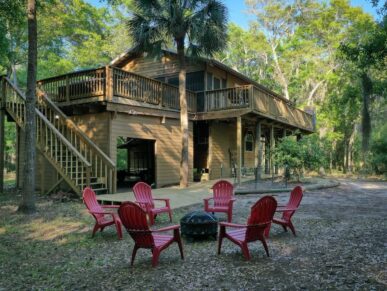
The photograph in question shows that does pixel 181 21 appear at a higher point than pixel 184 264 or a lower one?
higher

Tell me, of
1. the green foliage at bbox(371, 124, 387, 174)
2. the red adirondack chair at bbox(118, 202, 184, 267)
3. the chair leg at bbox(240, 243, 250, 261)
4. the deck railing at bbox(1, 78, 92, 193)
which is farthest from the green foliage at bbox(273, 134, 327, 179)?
the red adirondack chair at bbox(118, 202, 184, 267)

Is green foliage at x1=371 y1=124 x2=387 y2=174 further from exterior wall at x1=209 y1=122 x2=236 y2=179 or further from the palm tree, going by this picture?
the palm tree

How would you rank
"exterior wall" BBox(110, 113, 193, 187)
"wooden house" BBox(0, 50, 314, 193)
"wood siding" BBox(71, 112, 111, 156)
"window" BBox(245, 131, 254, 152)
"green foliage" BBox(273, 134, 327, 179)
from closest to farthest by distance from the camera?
"wooden house" BBox(0, 50, 314, 193)
"wood siding" BBox(71, 112, 111, 156)
"exterior wall" BBox(110, 113, 193, 187)
"green foliage" BBox(273, 134, 327, 179)
"window" BBox(245, 131, 254, 152)

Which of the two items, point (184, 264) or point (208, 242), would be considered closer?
point (184, 264)

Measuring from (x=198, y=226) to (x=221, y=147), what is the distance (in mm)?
12794

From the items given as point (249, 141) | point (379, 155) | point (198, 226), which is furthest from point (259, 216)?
point (379, 155)

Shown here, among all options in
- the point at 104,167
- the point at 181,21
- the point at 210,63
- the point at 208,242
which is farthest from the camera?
the point at 210,63

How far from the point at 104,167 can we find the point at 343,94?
809 inches

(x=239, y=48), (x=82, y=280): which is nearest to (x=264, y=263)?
(x=82, y=280)

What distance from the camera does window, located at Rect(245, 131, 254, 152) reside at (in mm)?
22203

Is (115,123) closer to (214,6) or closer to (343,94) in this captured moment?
(214,6)

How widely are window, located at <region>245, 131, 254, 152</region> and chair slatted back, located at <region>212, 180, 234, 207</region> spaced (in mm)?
14121

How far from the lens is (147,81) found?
13.6 m

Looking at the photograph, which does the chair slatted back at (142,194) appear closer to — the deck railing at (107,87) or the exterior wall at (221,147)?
the deck railing at (107,87)
